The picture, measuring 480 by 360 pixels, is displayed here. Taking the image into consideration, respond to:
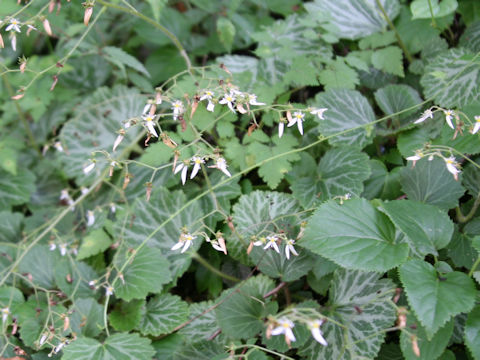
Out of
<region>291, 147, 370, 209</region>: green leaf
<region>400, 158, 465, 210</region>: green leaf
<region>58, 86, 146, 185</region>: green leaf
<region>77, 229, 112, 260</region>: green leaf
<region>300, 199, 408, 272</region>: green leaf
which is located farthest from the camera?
<region>58, 86, 146, 185</region>: green leaf

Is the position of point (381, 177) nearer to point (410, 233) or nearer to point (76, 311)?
point (410, 233)

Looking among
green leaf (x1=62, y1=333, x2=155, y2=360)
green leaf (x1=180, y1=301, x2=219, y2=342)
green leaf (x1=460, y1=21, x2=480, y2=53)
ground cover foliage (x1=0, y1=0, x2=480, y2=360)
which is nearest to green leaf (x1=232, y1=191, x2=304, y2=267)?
ground cover foliage (x1=0, y1=0, x2=480, y2=360)

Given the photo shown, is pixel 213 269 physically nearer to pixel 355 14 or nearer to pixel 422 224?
pixel 422 224

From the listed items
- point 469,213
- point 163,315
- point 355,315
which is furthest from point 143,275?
point 469,213

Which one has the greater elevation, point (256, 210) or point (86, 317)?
point (256, 210)

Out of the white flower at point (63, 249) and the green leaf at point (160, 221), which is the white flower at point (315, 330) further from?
the white flower at point (63, 249)

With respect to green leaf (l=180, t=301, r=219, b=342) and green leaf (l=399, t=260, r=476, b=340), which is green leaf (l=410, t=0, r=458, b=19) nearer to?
green leaf (l=399, t=260, r=476, b=340)
